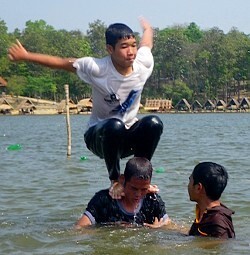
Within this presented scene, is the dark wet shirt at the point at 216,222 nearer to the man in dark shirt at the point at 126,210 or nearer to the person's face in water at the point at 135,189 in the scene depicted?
the person's face in water at the point at 135,189

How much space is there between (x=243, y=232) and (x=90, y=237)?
1.84 meters

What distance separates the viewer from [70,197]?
11750 millimetres

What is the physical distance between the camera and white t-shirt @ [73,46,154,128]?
7.08 meters

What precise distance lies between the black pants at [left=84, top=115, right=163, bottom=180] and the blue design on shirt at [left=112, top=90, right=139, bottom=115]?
18 centimetres

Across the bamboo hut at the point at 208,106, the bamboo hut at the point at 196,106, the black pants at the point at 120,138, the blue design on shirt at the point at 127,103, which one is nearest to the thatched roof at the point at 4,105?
the bamboo hut at the point at 196,106

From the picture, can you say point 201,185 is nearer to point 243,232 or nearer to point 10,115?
point 243,232

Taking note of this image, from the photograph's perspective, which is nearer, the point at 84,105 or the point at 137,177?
the point at 137,177

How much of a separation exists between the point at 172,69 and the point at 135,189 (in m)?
90.5

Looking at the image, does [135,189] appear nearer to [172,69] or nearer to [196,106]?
[196,106]

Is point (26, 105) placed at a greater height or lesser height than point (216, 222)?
lesser

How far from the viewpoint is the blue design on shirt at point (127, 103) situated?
7.18 m

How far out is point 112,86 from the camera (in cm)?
709

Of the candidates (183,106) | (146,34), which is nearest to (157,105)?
(183,106)

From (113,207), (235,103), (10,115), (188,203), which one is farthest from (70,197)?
(235,103)
